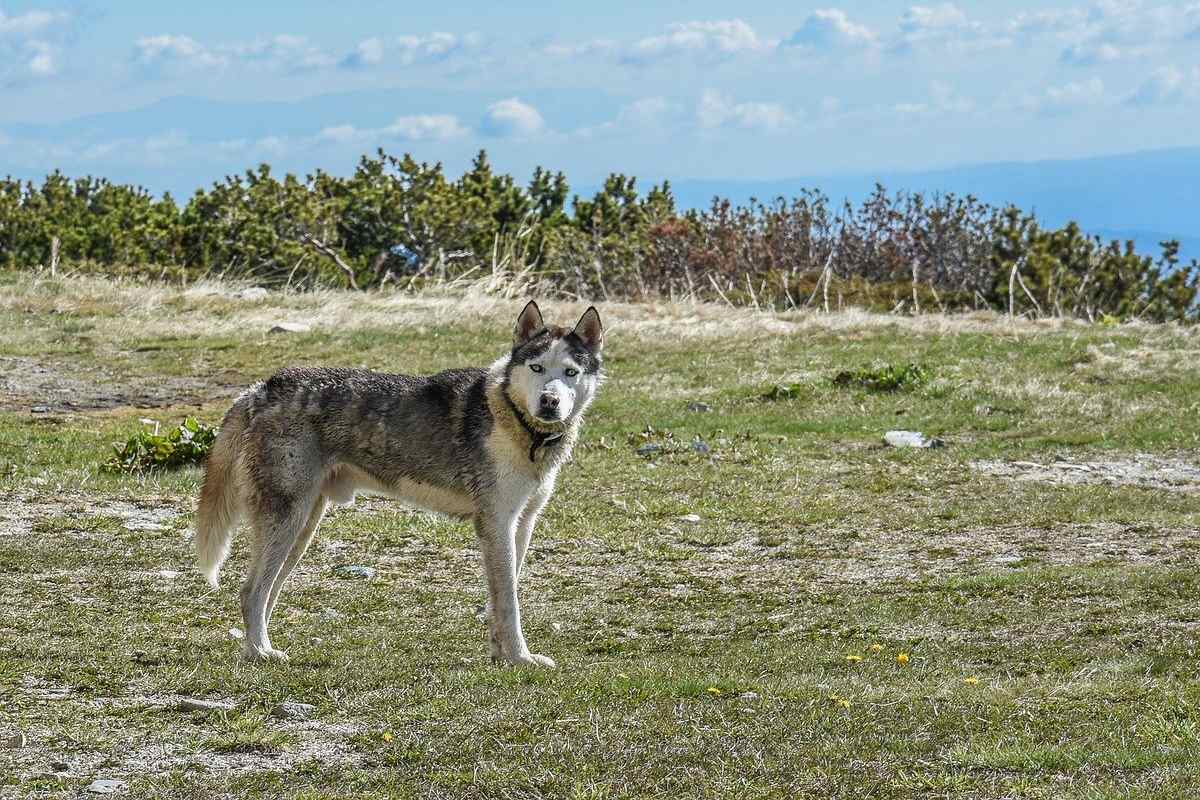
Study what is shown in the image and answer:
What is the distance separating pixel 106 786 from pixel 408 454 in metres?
3.56

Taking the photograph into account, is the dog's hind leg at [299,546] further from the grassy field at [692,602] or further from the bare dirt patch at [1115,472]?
the bare dirt patch at [1115,472]

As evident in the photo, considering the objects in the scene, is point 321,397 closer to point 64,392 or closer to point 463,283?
point 64,392

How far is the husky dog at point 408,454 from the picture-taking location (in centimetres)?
908

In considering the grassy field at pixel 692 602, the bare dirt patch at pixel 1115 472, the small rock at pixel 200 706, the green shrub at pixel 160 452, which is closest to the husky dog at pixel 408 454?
the grassy field at pixel 692 602

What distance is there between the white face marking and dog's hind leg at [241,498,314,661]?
156 centimetres

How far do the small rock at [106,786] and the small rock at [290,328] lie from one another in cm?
1997

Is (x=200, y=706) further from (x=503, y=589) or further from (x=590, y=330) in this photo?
(x=590, y=330)

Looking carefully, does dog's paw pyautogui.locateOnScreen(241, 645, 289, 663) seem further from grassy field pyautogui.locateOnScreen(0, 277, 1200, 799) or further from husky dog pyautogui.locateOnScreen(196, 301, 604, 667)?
grassy field pyautogui.locateOnScreen(0, 277, 1200, 799)

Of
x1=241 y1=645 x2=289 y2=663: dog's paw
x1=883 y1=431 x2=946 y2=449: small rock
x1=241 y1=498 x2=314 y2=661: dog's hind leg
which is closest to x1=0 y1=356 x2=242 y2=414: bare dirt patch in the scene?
x1=883 y1=431 x2=946 y2=449: small rock

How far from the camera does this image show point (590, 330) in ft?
30.7

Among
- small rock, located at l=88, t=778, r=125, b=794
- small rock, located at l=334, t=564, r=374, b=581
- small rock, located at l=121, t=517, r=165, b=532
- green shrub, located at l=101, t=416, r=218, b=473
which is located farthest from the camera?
green shrub, located at l=101, t=416, r=218, b=473

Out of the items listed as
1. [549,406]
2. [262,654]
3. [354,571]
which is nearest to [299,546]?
[262,654]

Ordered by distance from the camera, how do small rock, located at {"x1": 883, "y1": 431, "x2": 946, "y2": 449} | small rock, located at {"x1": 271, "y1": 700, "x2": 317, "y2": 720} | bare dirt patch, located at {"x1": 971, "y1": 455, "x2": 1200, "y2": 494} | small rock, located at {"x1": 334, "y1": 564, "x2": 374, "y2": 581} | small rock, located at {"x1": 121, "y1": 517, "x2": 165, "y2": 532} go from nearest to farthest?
small rock, located at {"x1": 271, "y1": 700, "x2": 317, "y2": 720}, small rock, located at {"x1": 334, "y1": 564, "x2": 374, "y2": 581}, small rock, located at {"x1": 121, "y1": 517, "x2": 165, "y2": 532}, bare dirt patch, located at {"x1": 971, "y1": 455, "x2": 1200, "y2": 494}, small rock, located at {"x1": 883, "y1": 431, "x2": 946, "y2": 449}

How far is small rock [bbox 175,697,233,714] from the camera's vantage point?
24.4ft
